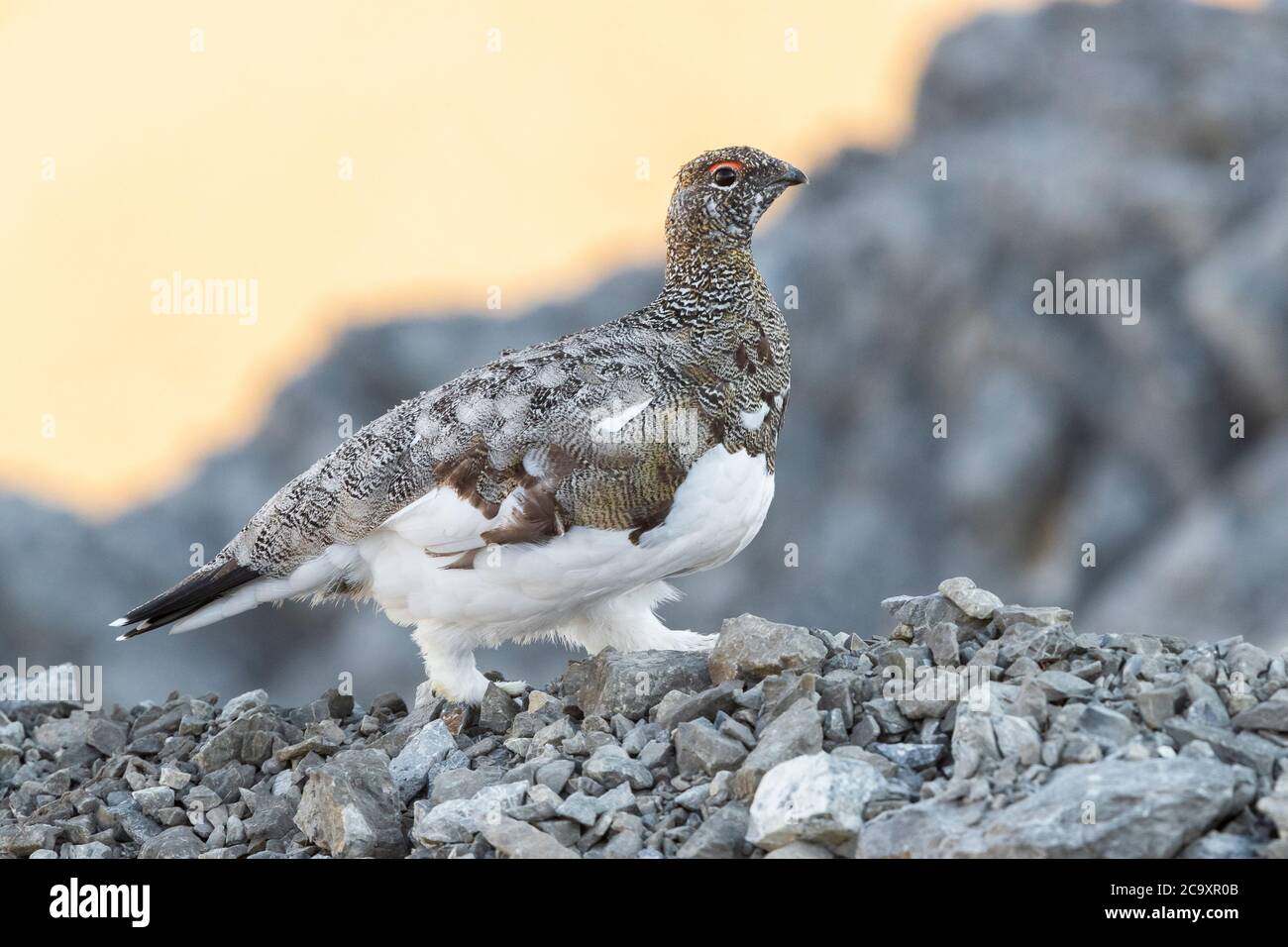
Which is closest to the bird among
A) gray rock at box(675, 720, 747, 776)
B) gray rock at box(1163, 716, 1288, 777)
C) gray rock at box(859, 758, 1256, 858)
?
gray rock at box(675, 720, 747, 776)

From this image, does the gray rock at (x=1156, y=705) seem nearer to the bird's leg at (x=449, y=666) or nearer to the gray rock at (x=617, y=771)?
the gray rock at (x=617, y=771)

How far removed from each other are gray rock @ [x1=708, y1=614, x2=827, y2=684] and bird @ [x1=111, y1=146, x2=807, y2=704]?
0.41m

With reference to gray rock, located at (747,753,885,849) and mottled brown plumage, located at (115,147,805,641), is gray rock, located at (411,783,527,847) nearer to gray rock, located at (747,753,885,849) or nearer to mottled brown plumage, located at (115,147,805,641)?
gray rock, located at (747,753,885,849)

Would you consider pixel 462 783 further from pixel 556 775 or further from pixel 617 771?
pixel 617 771

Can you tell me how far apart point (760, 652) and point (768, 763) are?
849 millimetres

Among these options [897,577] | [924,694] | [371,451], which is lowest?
[897,577]

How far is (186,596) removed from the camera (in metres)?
5.88

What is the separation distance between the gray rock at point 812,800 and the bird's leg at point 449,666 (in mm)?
1904

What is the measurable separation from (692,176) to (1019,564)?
14.8 metres

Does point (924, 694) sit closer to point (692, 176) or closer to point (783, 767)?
point (783, 767)

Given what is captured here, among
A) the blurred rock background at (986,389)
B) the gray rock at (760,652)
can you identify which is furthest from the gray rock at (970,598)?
the blurred rock background at (986,389)

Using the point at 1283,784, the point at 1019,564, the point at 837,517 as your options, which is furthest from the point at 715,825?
the point at 837,517

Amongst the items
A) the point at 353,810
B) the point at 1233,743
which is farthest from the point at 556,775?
the point at 1233,743

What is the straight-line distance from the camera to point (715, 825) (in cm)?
429
